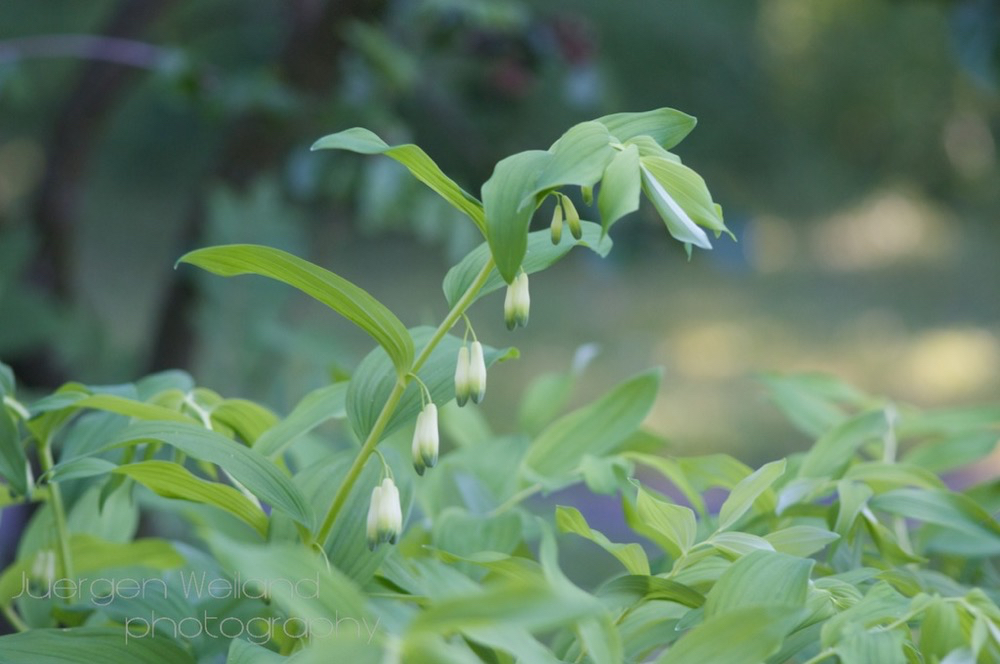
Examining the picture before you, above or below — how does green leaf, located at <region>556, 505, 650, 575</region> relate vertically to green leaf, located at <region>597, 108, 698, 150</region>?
below

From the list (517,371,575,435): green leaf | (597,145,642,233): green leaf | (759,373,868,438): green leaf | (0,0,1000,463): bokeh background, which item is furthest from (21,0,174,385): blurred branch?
(597,145,642,233): green leaf

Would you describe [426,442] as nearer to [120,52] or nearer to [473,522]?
[473,522]

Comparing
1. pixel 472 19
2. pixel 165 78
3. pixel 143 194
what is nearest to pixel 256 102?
pixel 165 78

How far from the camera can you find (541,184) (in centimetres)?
22

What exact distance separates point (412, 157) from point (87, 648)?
0.16m

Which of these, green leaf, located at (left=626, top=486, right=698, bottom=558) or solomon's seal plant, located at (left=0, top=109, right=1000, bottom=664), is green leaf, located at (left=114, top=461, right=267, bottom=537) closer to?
solomon's seal plant, located at (left=0, top=109, right=1000, bottom=664)

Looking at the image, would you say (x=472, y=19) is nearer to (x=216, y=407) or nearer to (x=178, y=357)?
(x=178, y=357)

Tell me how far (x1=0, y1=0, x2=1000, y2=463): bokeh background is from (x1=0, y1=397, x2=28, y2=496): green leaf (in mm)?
253

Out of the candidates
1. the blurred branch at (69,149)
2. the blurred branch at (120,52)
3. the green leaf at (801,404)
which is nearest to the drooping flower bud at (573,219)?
the green leaf at (801,404)

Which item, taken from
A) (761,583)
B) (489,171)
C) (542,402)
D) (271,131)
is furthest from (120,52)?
(761,583)

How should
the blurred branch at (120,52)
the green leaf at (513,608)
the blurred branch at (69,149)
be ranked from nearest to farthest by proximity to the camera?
1. the green leaf at (513,608)
2. the blurred branch at (120,52)
3. the blurred branch at (69,149)

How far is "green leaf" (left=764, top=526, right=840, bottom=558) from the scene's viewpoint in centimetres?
27

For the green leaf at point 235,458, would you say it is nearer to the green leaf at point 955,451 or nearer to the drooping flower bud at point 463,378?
the drooping flower bud at point 463,378

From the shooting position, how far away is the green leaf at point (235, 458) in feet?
0.83
